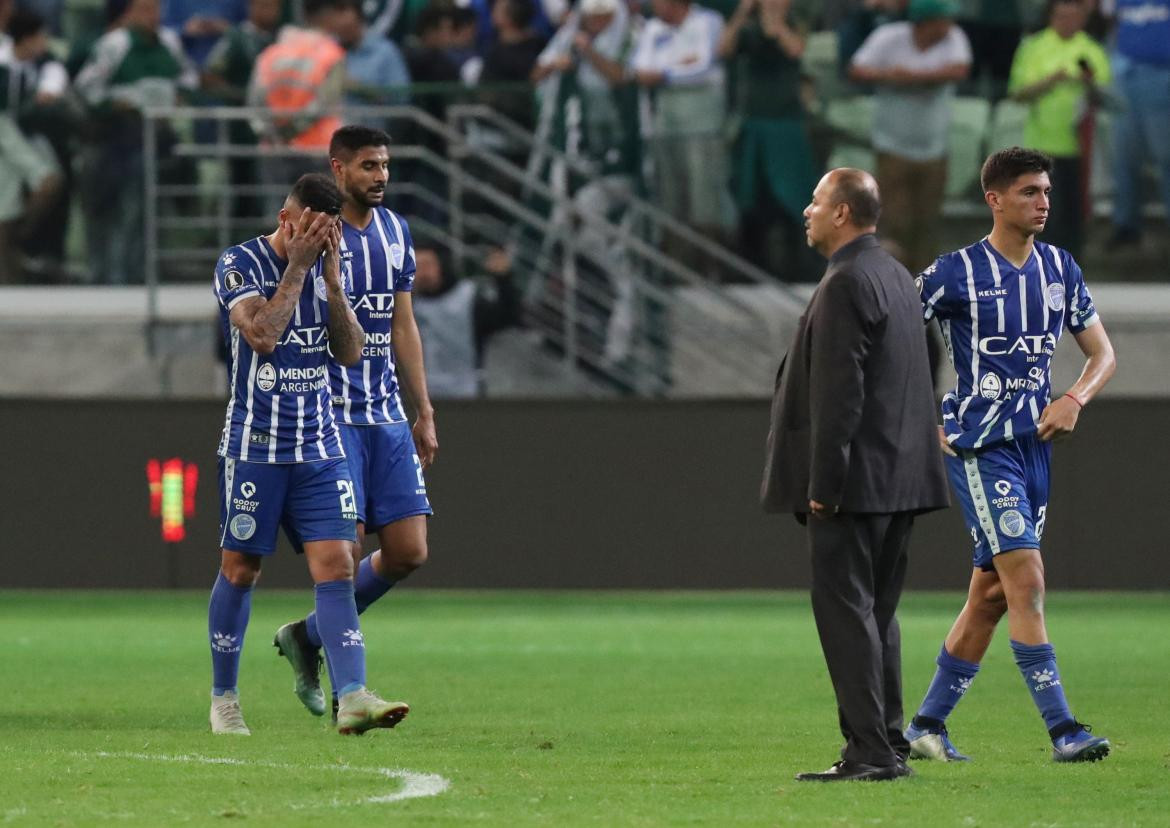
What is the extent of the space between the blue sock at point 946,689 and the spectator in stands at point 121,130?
11411 millimetres

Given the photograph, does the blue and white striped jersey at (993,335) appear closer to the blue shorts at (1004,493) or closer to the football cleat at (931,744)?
the blue shorts at (1004,493)

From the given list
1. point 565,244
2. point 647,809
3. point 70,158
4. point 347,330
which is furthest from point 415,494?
point 70,158

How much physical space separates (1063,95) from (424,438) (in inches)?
390

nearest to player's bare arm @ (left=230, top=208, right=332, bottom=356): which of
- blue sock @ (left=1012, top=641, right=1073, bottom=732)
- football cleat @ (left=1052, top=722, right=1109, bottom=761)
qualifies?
blue sock @ (left=1012, top=641, right=1073, bottom=732)

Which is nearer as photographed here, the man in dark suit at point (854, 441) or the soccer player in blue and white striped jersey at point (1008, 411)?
the man in dark suit at point (854, 441)

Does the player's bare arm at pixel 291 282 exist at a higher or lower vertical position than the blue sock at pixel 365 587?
higher

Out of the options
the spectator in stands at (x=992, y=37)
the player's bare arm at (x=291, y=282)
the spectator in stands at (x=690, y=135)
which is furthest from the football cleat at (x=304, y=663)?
the spectator in stands at (x=992, y=37)

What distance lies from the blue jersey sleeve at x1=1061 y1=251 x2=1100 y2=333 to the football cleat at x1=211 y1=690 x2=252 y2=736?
3.33m

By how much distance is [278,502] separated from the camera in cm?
858

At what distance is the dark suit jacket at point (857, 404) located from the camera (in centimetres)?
688

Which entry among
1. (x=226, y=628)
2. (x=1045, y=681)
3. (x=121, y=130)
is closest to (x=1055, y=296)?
(x=1045, y=681)

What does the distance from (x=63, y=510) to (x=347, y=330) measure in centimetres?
980

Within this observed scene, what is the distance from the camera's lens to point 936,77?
17.8 m

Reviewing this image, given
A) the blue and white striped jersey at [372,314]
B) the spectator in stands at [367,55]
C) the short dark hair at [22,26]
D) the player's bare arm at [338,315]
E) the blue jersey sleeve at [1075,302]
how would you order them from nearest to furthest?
the blue jersey sleeve at [1075,302]
the player's bare arm at [338,315]
the blue and white striped jersey at [372,314]
the spectator in stands at [367,55]
the short dark hair at [22,26]
